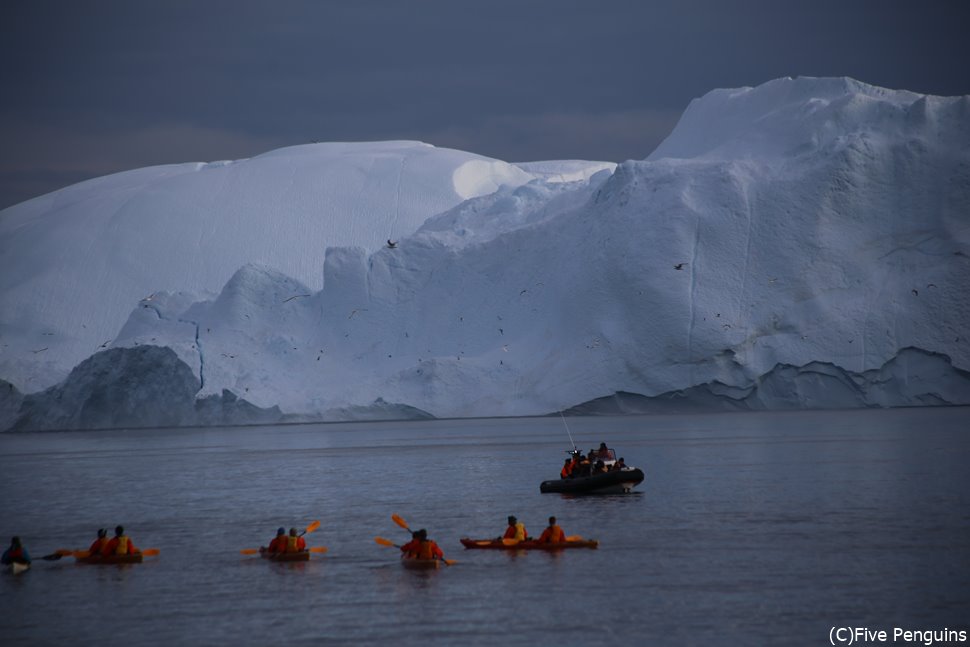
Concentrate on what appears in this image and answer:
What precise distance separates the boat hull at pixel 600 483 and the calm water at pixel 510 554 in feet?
1.13

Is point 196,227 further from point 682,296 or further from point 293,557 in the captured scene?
point 293,557

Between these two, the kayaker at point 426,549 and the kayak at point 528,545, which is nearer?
the kayaker at point 426,549

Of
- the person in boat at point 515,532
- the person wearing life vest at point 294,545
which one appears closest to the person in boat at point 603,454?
the person in boat at point 515,532

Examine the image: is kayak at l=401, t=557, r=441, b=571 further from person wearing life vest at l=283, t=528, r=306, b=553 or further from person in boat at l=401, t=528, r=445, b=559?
person wearing life vest at l=283, t=528, r=306, b=553

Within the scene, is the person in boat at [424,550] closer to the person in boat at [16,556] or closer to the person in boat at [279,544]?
the person in boat at [279,544]

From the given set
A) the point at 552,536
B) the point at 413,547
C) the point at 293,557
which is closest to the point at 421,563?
the point at 413,547

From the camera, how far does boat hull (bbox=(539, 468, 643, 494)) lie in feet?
93.5

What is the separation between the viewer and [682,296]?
49.7 m

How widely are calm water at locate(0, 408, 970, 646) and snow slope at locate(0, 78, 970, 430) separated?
7873 mm

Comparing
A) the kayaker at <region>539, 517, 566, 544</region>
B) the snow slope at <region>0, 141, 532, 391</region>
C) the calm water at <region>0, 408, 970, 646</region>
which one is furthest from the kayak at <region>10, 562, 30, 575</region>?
the snow slope at <region>0, 141, 532, 391</region>

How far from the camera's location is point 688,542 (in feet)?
70.5

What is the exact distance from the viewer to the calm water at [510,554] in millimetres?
15820

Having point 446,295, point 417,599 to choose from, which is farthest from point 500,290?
point 417,599

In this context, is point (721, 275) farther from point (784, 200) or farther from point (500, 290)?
point (500, 290)
